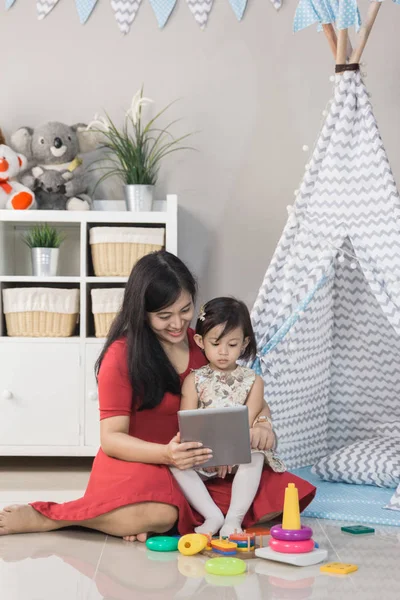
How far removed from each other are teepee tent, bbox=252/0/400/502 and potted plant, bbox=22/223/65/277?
98cm

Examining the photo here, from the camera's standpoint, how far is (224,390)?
2268 millimetres

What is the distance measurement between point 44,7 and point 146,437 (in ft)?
6.93

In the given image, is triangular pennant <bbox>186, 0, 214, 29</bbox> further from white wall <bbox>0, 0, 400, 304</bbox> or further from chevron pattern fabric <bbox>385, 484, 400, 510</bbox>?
chevron pattern fabric <bbox>385, 484, 400, 510</bbox>

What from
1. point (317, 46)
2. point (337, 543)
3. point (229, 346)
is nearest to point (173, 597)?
point (337, 543)

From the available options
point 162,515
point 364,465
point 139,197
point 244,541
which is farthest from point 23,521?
point 139,197

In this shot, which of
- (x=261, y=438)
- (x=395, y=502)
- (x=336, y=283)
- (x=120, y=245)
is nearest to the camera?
(x=261, y=438)

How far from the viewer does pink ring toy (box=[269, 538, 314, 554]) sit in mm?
1942

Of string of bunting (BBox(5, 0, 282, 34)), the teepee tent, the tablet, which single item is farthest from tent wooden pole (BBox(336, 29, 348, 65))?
the tablet

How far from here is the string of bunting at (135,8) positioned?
3.55 metres

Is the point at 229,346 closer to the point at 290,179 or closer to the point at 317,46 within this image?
the point at 290,179

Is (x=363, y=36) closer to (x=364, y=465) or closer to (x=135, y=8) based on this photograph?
(x=135, y=8)

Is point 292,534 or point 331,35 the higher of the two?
point 331,35

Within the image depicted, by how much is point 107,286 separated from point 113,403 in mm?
1344

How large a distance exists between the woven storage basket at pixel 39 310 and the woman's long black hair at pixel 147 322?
1.01m
